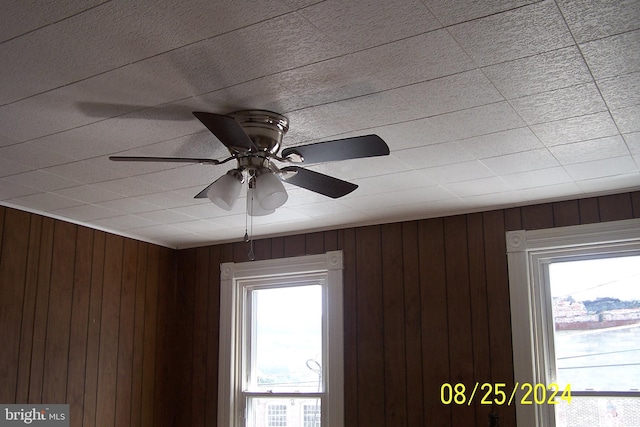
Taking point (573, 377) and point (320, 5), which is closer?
point (320, 5)

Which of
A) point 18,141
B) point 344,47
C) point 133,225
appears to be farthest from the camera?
point 133,225

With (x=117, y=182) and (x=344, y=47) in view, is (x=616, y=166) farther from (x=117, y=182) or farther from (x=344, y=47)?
(x=117, y=182)

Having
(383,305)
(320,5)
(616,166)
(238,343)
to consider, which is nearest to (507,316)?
(383,305)

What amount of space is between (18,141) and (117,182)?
2.42ft

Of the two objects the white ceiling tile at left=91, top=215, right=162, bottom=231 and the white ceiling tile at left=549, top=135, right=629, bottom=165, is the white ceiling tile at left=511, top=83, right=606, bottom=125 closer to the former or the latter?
the white ceiling tile at left=549, top=135, right=629, bottom=165

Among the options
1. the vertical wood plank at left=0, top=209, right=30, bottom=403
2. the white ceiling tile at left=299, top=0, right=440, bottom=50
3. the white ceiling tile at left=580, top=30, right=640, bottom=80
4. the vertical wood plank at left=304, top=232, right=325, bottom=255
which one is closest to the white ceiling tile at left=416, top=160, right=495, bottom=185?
the white ceiling tile at left=580, top=30, right=640, bottom=80

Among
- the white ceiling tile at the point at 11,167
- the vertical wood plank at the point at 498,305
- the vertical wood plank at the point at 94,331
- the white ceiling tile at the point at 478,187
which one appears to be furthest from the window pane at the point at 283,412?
the white ceiling tile at the point at 11,167

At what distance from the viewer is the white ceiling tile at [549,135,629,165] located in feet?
10.6

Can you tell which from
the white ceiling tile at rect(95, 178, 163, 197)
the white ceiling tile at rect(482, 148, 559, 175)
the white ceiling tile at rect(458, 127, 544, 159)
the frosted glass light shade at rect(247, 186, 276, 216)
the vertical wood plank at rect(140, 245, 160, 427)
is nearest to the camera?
the frosted glass light shade at rect(247, 186, 276, 216)

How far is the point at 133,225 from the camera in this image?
193 inches

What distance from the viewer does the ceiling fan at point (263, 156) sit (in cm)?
261

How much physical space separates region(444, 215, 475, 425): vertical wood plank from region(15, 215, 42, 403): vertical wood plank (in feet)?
8.89

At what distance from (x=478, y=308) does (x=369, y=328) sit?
0.78m

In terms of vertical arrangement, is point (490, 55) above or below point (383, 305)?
above
